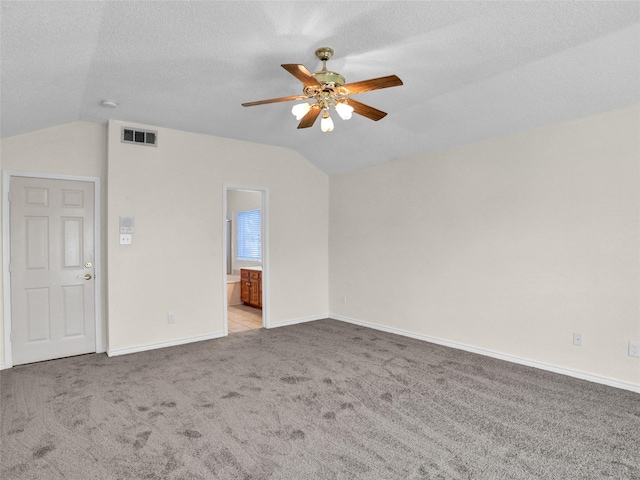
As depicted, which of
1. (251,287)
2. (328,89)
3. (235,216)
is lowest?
(251,287)

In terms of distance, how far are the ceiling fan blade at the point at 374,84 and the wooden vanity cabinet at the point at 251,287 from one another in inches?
190

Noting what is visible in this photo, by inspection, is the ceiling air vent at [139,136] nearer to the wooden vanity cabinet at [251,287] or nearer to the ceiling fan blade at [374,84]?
the ceiling fan blade at [374,84]

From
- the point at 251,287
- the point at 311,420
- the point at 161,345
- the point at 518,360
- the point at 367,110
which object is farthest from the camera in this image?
the point at 251,287

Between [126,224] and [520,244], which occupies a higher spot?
[126,224]

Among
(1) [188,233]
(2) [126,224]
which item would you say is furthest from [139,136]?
(1) [188,233]

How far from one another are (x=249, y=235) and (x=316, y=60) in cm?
574

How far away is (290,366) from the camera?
152 inches

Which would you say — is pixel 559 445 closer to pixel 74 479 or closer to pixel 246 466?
pixel 246 466

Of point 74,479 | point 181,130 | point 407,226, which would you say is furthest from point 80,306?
point 407,226

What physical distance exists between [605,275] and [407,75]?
7.80 feet

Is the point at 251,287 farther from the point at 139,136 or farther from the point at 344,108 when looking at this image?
the point at 344,108

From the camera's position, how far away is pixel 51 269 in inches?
161

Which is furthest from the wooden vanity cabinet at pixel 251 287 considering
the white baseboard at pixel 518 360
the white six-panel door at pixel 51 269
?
the white six-panel door at pixel 51 269

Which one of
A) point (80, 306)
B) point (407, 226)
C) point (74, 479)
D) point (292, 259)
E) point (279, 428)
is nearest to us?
point (74, 479)
